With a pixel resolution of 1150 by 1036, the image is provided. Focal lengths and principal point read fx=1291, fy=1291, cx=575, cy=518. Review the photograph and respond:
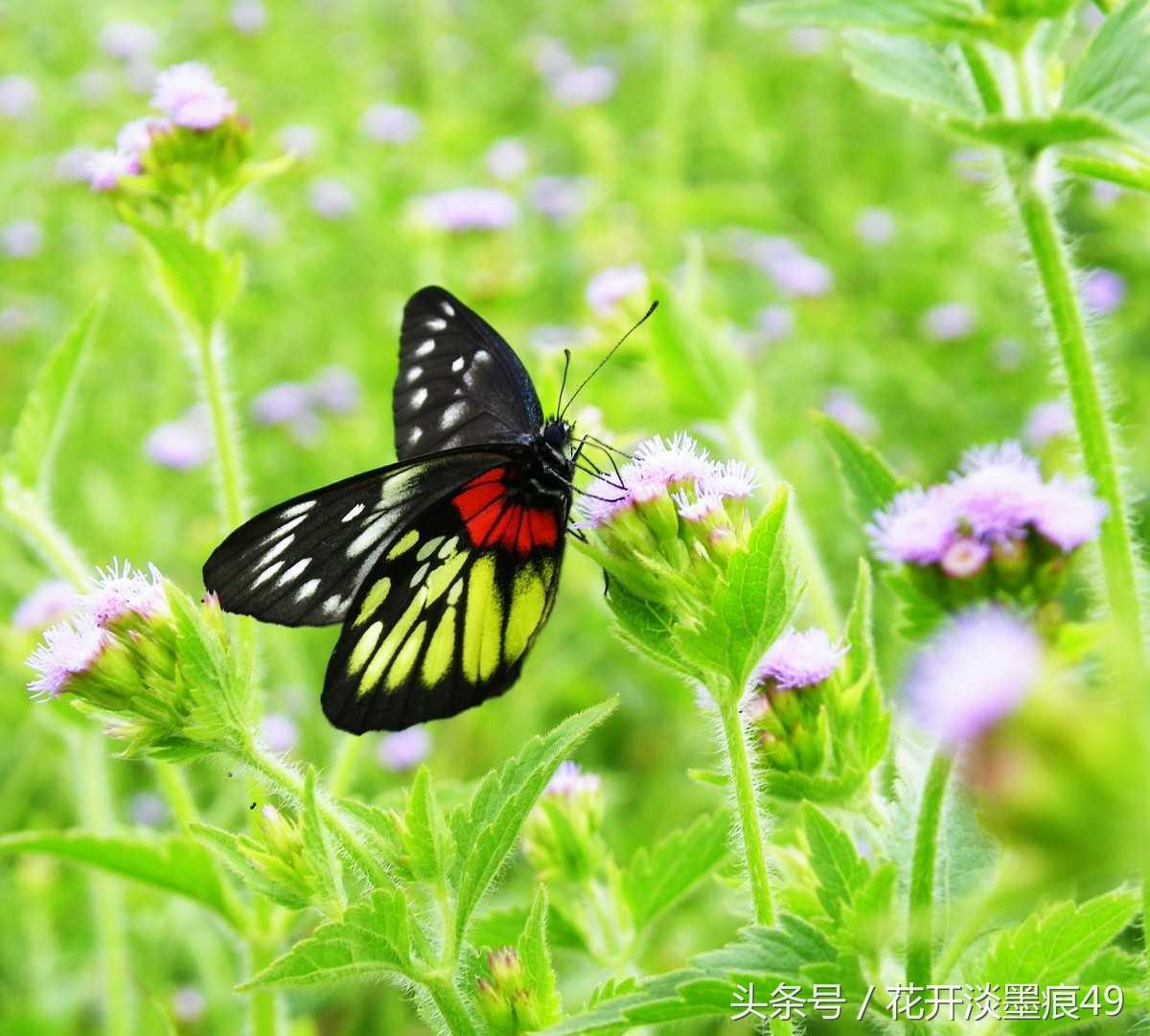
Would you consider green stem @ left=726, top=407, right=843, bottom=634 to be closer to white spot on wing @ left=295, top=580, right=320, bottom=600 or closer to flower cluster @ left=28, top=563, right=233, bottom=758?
white spot on wing @ left=295, top=580, right=320, bottom=600

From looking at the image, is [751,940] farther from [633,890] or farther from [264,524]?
[264,524]

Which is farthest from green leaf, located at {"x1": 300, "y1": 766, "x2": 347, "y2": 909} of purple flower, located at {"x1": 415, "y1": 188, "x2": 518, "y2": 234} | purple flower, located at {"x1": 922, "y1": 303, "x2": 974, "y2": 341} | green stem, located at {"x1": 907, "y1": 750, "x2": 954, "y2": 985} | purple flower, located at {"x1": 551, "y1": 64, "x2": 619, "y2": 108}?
purple flower, located at {"x1": 551, "y1": 64, "x2": 619, "y2": 108}

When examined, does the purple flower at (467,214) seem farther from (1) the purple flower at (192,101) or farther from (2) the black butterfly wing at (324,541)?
(2) the black butterfly wing at (324,541)

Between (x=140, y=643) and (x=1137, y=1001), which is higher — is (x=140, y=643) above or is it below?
above

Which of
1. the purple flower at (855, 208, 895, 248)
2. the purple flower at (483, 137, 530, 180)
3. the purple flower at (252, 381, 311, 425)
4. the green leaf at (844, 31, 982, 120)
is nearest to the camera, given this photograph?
the green leaf at (844, 31, 982, 120)

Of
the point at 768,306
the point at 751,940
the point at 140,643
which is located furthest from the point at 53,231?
the point at 751,940
